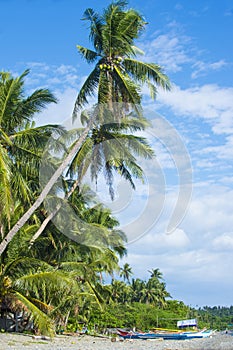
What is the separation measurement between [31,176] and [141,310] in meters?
37.5

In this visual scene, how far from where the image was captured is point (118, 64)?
16.1m

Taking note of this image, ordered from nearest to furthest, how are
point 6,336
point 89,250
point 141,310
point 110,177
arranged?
point 6,336 → point 110,177 → point 89,250 → point 141,310

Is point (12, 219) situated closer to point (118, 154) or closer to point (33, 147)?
point (33, 147)

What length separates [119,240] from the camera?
32.1 m

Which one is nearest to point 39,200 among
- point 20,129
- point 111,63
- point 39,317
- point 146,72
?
point 20,129

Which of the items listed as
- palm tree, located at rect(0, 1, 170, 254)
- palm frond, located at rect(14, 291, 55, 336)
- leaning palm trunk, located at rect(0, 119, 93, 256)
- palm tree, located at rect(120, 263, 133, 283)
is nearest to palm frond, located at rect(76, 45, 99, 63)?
palm tree, located at rect(0, 1, 170, 254)

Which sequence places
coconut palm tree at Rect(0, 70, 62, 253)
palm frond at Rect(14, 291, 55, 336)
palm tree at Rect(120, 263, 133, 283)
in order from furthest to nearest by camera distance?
palm tree at Rect(120, 263, 133, 283), coconut palm tree at Rect(0, 70, 62, 253), palm frond at Rect(14, 291, 55, 336)

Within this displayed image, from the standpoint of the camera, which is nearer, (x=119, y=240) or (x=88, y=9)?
(x=88, y=9)

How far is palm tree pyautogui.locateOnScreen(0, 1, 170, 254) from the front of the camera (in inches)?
620

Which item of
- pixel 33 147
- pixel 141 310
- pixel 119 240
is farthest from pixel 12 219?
pixel 141 310

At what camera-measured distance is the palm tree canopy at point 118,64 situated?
1580cm

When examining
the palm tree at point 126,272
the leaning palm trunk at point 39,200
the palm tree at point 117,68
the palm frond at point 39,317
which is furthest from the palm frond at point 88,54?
the palm tree at point 126,272

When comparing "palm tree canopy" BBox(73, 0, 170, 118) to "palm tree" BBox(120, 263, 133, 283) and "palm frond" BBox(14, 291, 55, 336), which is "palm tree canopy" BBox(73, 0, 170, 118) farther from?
"palm tree" BBox(120, 263, 133, 283)

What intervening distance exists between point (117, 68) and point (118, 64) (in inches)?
9.9
